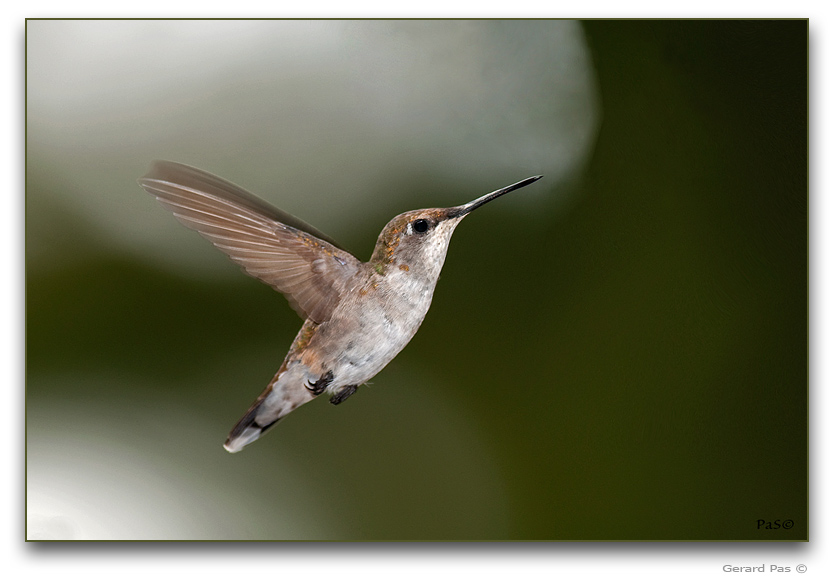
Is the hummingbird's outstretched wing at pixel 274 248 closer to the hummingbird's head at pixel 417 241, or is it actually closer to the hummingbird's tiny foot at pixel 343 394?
the hummingbird's head at pixel 417 241

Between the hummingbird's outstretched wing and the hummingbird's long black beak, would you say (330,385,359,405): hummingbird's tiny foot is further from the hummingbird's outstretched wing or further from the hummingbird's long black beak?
the hummingbird's long black beak

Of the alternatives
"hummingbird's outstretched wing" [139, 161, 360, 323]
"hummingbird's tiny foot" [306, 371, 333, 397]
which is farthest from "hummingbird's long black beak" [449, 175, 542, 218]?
"hummingbird's tiny foot" [306, 371, 333, 397]

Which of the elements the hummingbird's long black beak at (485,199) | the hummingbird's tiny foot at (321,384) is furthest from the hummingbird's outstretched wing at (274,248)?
the hummingbird's long black beak at (485,199)

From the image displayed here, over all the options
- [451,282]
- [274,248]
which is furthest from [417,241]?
[274,248]

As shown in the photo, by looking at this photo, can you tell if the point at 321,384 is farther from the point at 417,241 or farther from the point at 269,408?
the point at 417,241

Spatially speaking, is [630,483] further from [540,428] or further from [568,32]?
[568,32]
